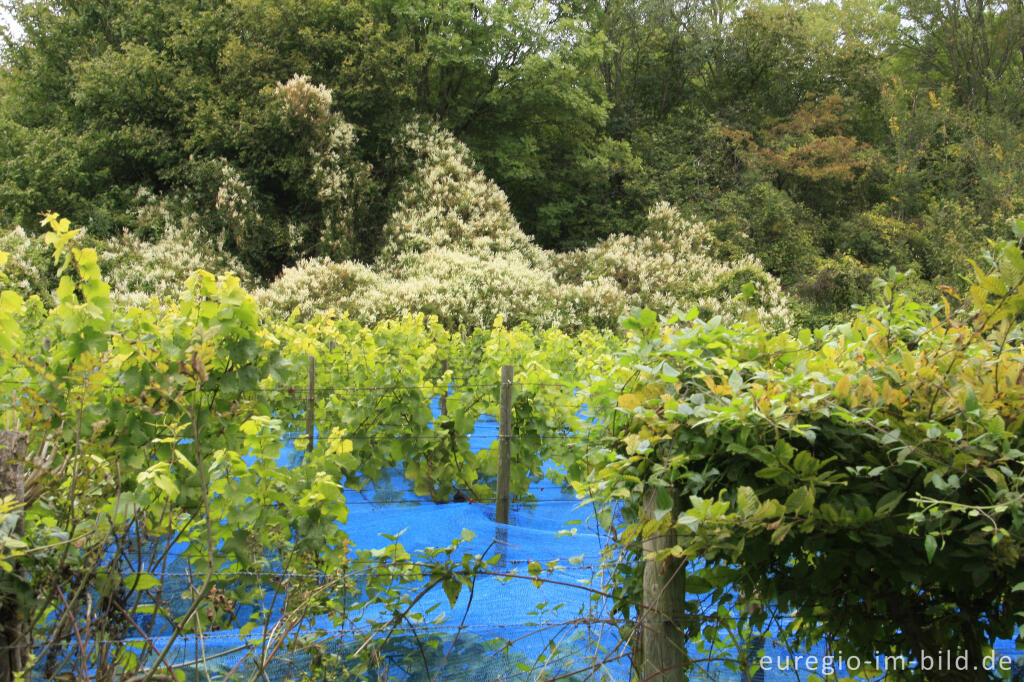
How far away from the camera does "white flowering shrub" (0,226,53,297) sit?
12438 millimetres

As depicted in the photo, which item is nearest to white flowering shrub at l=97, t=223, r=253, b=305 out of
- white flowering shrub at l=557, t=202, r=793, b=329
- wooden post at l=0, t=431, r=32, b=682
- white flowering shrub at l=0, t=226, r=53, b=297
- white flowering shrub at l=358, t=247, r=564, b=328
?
white flowering shrub at l=0, t=226, r=53, b=297

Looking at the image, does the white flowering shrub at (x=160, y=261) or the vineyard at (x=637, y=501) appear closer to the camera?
the vineyard at (x=637, y=501)

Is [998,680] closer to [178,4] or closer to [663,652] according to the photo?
[663,652]

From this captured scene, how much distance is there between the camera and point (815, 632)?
79.7 inches

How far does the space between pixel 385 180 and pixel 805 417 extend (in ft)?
54.7

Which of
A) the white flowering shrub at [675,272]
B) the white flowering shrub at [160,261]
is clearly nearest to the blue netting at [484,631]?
the white flowering shrub at [675,272]

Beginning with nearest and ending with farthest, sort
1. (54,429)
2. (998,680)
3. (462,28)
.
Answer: (998,680), (54,429), (462,28)

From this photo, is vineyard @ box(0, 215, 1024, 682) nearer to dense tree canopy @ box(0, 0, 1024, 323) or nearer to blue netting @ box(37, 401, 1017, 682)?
blue netting @ box(37, 401, 1017, 682)

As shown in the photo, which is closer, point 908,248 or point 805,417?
point 805,417

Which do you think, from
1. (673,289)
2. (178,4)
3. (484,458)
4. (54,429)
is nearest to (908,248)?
(673,289)

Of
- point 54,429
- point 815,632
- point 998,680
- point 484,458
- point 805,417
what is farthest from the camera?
point 484,458

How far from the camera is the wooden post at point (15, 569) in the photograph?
162 centimetres

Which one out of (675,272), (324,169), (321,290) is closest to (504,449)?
(321,290)

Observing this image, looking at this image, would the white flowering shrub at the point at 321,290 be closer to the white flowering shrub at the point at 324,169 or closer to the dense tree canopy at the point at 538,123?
the white flowering shrub at the point at 324,169
